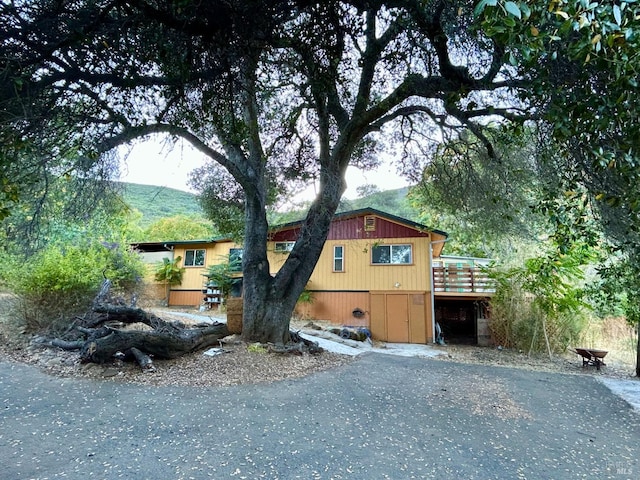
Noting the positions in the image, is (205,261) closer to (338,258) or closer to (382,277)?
(338,258)

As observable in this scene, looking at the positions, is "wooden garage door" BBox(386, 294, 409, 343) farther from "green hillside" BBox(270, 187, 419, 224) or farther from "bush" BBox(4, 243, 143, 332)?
"bush" BBox(4, 243, 143, 332)

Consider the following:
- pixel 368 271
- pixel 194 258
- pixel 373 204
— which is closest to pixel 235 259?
pixel 194 258

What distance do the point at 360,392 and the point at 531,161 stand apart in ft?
15.7

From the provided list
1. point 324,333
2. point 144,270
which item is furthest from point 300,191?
point 144,270

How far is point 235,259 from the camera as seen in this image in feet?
49.9

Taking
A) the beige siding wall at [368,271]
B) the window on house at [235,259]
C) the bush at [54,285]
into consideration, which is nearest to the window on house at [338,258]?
the beige siding wall at [368,271]

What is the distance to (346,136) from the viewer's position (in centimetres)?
645

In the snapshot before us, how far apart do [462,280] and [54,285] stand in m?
12.2

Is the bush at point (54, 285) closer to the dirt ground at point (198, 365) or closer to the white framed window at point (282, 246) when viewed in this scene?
the dirt ground at point (198, 365)

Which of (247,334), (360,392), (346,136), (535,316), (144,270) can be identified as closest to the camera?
(360,392)

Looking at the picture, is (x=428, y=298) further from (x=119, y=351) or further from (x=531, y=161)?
(x=119, y=351)

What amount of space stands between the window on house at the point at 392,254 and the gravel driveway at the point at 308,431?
7504mm

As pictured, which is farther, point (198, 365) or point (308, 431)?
point (198, 365)

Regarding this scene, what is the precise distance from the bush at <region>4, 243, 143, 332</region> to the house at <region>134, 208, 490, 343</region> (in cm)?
646
